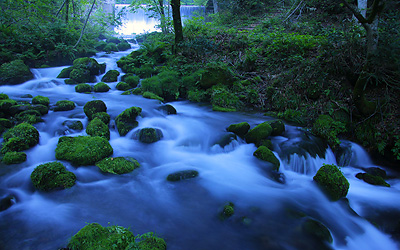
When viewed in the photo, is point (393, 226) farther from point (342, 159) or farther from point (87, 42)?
point (87, 42)

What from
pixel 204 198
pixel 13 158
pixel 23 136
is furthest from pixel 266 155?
pixel 23 136

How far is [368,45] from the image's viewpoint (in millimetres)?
5691

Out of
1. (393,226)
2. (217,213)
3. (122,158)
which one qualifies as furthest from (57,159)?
(393,226)

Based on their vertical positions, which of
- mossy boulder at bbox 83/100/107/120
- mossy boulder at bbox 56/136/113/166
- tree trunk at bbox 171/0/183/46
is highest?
tree trunk at bbox 171/0/183/46

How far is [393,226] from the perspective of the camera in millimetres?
4027

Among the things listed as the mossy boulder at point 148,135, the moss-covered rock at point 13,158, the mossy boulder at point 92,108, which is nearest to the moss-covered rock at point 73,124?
the mossy boulder at point 92,108

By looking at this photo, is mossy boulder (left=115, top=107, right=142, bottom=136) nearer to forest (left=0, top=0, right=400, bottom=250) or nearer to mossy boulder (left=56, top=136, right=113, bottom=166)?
forest (left=0, top=0, right=400, bottom=250)

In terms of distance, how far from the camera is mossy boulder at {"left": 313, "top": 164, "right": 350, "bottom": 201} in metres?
4.40

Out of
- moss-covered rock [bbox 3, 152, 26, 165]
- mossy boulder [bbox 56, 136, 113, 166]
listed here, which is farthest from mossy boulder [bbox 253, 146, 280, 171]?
Result: moss-covered rock [bbox 3, 152, 26, 165]

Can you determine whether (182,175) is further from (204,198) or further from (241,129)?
(241,129)

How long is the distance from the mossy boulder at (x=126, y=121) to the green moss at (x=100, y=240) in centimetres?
392

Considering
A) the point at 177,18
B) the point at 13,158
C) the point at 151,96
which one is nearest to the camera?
the point at 13,158

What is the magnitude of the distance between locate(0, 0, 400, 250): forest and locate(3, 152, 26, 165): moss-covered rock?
1.0 inches

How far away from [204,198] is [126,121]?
11.9ft
